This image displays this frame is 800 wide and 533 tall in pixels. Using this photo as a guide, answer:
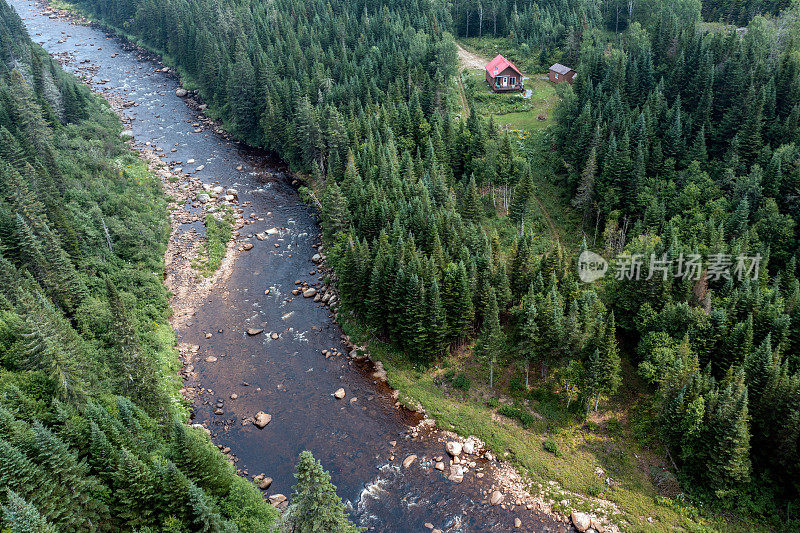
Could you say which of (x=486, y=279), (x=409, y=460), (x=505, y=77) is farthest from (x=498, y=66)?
(x=409, y=460)

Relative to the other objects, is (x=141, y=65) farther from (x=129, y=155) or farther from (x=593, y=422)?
(x=593, y=422)

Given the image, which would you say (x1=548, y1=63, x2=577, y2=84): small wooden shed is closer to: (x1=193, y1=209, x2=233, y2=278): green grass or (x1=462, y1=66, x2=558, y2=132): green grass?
(x1=462, y1=66, x2=558, y2=132): green grass

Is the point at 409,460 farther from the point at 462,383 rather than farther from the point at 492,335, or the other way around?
the point at 492,335

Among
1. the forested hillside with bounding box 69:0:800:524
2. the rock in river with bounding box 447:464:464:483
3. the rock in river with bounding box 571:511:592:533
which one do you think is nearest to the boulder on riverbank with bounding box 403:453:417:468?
the rock in river with bounding box 447:464:464:483

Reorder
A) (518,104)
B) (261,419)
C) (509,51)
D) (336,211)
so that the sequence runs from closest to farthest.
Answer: (261,419) < (336,211) < (518,104) < (509,51)

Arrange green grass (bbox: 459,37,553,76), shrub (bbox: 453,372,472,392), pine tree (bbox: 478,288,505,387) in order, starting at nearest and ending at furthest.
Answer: pine tree (bbox: 478,288,505,387), shrub (bbox: 453,372,472,392), green grass (bbox: 459,37,553,76)

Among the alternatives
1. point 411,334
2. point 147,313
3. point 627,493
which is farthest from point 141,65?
point 627,493
